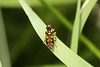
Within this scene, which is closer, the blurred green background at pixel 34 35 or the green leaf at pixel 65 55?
the green leaf at pixel 65 55

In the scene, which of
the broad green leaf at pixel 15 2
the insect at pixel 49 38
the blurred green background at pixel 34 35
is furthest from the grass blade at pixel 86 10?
the blurred green background at pixel 34 35

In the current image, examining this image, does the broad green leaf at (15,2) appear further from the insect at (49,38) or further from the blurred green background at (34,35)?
the insect at (49,38)

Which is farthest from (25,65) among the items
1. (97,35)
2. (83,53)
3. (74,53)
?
(74,53)

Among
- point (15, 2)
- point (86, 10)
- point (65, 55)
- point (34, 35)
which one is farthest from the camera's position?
point (34, 35)

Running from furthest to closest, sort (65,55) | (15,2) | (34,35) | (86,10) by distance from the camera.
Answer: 1. (34,35)
2. (15,2)
3. (86,10)
4. (65,55)

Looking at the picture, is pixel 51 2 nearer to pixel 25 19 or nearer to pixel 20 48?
pixel 25 19

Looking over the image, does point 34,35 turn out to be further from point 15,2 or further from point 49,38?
point 49,38

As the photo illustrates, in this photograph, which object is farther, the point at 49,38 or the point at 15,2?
the point at 15,2

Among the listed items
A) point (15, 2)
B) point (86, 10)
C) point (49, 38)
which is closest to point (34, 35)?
point (15, 2)

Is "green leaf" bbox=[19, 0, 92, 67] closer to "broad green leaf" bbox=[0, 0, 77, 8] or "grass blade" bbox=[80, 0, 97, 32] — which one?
"grass blade" bbox=[80, 0, 97, 32]
